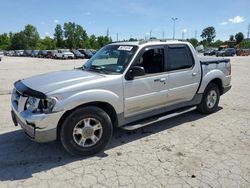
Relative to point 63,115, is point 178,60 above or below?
above

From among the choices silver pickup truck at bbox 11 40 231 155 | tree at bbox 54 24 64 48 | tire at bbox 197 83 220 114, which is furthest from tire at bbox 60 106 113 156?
tree at bbox 54 24 64 48

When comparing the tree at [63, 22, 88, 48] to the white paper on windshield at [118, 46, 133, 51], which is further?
the tree at [63, 22, 88, 48]

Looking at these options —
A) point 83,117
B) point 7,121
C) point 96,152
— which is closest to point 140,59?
point 83,117

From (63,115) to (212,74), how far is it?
3.89m

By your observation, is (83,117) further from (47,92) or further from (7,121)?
(7,121)

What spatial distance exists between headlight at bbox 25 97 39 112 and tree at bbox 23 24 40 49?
345 feet

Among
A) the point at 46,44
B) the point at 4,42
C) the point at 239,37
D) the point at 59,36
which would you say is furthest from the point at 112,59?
the point at 4,42

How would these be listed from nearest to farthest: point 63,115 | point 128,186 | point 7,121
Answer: point 128,186
point 63,115
point 7,121

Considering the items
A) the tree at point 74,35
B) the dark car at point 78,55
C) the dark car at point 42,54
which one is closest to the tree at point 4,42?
the tree at point 74,35

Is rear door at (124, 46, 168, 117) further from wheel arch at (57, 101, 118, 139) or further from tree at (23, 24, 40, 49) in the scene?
tree at (23, 24, 40, 49)

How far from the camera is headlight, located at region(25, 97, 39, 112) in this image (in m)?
3.86

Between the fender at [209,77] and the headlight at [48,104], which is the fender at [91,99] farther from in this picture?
the fender at [209,77]

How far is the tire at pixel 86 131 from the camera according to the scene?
157 inches

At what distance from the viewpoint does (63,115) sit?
3.98m
